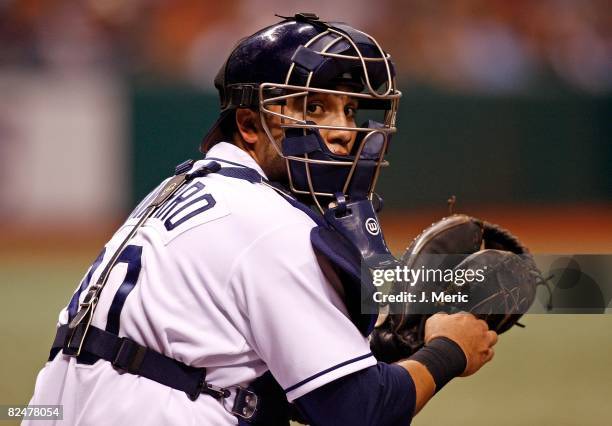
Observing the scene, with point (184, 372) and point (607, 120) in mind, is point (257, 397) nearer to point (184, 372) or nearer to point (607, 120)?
point (184, 372)

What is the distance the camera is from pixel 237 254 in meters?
2.29

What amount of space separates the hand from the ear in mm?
724

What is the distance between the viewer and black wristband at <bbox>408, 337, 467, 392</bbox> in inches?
96.9

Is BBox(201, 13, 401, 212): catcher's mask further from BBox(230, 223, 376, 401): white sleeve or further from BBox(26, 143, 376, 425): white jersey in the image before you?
BBox(230, 223, 376, 401): white sleeve

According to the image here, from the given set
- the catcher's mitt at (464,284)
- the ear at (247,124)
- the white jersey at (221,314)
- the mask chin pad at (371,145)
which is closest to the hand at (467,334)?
the catcher's mitt at (464,284)

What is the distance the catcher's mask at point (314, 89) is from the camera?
8.46 feet

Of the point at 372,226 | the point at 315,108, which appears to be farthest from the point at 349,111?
the point at 372,226

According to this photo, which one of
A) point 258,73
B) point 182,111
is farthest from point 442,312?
point 182,111

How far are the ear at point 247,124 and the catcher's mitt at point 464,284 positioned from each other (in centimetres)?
59

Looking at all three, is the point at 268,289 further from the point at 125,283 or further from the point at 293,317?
the point at 125,283

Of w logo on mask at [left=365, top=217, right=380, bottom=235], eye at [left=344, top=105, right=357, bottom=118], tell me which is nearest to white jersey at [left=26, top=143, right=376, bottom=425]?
w logo on mask at [left=365, top=217, right=380, bottom=235]

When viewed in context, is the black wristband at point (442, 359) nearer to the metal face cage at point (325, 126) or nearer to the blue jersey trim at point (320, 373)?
the blue jersey trim at point (320, 373)

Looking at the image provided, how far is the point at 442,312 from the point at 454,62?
8255 mm

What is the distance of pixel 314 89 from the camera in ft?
8.39
